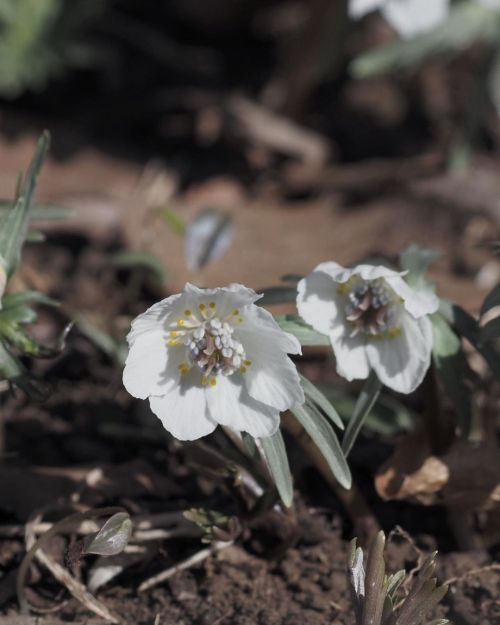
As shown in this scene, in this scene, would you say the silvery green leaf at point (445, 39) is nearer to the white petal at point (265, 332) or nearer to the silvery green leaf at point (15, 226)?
the silvery green leaf at point (15, 226)

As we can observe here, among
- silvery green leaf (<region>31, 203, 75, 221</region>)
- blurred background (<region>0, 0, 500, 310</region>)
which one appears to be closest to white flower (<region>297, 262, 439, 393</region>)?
silvery green leaf (<region>31, 203, 75, 221</region>)

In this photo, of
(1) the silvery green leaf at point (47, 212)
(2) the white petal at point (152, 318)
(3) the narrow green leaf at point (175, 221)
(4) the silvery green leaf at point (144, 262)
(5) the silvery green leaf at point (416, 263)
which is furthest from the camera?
(3) the narrow green leaf at point (175, 221)

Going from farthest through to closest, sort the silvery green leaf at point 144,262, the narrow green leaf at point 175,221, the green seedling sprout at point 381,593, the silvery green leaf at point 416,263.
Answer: the narrow green leaf at point 175,221 < the silvery green leaf at point 144,262 < the silvery green leaf at point 416,263 < the green seedling sprout at point 381,593

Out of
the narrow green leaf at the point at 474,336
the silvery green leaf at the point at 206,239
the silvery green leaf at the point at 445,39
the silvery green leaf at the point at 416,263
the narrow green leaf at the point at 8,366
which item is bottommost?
the silvery green leaf at the point at 206,239

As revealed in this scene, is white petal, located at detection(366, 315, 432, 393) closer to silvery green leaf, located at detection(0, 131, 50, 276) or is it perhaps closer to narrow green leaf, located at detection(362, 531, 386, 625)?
narrow green leaf, located at detection(362, 531, 386, 625)

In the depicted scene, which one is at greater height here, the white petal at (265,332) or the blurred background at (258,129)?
the white petal at (265,332)

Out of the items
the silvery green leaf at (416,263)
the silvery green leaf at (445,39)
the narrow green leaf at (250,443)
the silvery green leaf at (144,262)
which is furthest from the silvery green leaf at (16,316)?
the silvery green leaf at (445,39)

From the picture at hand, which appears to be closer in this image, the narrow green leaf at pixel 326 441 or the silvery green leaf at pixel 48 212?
the narrow green leaf at pixel 326 441
